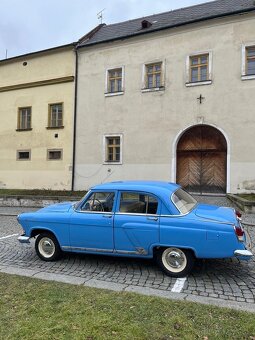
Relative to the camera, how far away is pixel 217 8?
18.0m

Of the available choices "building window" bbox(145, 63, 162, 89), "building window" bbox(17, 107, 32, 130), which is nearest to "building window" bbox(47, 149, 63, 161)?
"building window" bbox(17, 107, 32, 130)

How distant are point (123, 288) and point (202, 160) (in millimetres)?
13628

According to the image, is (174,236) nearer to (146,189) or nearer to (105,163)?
(146,189)

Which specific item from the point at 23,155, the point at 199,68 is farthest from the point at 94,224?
the point at 23,155

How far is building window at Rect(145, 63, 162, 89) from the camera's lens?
18.0 metres

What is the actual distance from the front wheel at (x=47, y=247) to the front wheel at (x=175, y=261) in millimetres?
2046

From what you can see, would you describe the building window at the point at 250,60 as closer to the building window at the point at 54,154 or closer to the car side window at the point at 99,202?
the building window at the point at 54,154

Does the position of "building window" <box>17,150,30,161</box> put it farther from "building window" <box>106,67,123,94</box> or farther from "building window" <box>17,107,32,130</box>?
"building window" <box>106,67,123,94</box>

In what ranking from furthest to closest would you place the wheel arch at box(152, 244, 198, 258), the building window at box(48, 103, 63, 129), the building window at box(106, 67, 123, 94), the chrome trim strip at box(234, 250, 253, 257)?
the building window at box(48, 103, 63, 129) → the building window at box(106, 67, 123, 94) → the wheel arch at box(152, 244, 198, 258) → the chrome trim strip at box(234, 250, 253, 257)

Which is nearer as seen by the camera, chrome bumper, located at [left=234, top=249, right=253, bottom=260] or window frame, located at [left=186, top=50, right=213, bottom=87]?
chrome bumper, located at [left=234, top=249, right=253, bottom=260]

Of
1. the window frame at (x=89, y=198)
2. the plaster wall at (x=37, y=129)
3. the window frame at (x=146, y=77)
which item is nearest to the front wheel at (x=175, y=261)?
the window frame at (x=89, y=198)

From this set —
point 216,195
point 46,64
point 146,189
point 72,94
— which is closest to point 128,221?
point 146,189

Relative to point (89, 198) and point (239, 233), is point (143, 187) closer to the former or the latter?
point (89, 198)

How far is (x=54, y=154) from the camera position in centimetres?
2084
